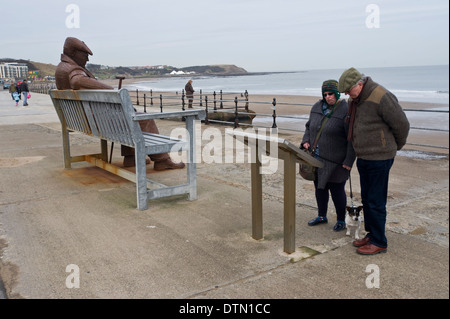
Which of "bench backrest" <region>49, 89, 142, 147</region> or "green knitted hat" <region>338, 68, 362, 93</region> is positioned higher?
"green knitted hat" <region>338, 68, 362, 93</region>

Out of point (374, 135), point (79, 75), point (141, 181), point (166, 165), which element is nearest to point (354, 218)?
point (374, 135)

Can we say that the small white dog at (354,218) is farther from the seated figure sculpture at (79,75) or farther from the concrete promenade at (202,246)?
the seated figure sculpture at (79,75)

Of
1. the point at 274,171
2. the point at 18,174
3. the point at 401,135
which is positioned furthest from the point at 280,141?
the point at 18,174

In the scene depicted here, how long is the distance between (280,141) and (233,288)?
3.71ft

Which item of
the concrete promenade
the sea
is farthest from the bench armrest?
the sea

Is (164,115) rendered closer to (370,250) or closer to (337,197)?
(337,197)

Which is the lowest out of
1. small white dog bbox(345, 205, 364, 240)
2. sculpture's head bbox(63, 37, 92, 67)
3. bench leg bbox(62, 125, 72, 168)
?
small white dog bbox(345, 205, 364, 240)

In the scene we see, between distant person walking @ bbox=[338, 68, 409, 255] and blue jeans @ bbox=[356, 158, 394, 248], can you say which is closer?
distant person walking @ bbox=[338, 68, 409, 255]

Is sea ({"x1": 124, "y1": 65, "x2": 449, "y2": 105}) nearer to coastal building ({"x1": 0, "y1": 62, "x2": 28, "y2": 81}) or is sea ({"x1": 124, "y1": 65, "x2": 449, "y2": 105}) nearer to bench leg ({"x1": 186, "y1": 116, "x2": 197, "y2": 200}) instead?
bench leg ({"x1": 186, "y1": 116, "x2": 197, "y2": 200})

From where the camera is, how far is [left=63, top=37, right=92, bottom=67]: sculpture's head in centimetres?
693

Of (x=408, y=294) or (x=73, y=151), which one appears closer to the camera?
(x=408, y=294)
